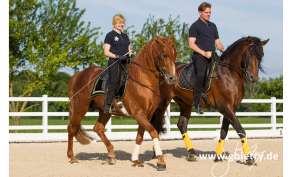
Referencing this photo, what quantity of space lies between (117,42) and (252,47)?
8.41 ft

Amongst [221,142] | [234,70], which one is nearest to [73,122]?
[221,142]

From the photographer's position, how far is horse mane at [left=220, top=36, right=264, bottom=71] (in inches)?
407

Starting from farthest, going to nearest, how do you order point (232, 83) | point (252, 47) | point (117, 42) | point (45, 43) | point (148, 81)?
point (45, 43), point (232, 83), point (252, 47), point (117, 42), point (148, 81)

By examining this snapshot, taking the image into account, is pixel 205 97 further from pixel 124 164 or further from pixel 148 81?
pixel 124 164

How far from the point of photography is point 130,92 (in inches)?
388

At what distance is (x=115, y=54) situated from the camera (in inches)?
398

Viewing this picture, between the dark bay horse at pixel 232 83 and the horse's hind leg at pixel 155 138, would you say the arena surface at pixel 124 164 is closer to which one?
the horse's hind leg at pixel 155 138

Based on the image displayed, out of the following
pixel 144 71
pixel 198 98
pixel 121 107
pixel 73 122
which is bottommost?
pixel 73 122

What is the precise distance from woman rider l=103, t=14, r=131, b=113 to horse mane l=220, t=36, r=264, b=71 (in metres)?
2.04

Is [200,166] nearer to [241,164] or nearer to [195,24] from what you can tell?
[241,164]

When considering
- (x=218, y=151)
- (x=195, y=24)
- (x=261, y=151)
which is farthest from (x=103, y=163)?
(x=261, y=151)

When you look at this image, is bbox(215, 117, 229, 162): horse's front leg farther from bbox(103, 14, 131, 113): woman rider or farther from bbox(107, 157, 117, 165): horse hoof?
bbox(103, 14, 131, 113): woman rider

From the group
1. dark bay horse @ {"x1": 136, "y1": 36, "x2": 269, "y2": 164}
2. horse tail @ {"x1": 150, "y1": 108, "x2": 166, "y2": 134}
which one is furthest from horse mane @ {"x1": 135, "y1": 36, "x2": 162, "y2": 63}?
horse tail @ {"x1": 150, "y1": 108, "x2": 166, "y2": 134}
